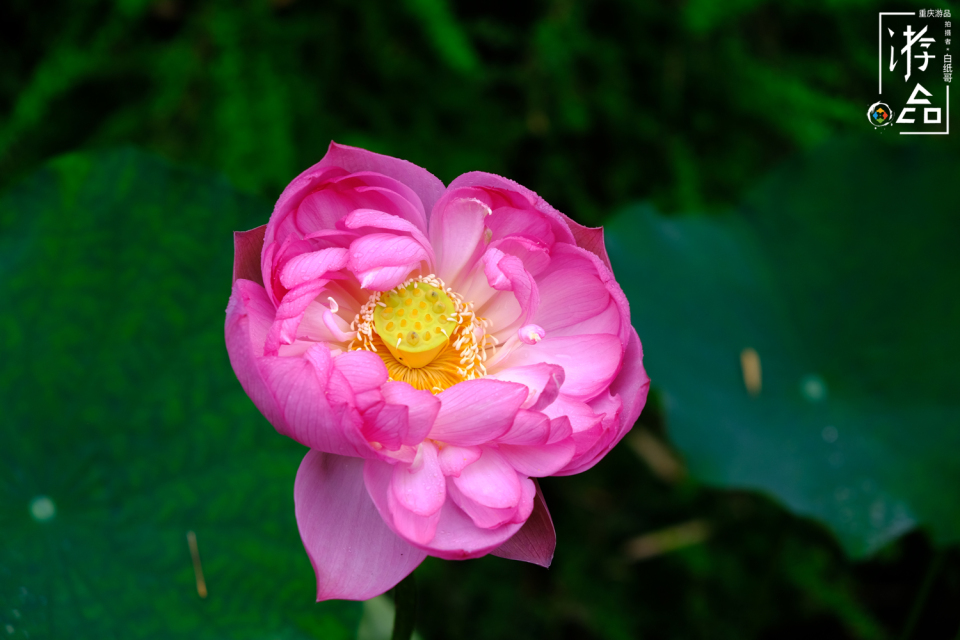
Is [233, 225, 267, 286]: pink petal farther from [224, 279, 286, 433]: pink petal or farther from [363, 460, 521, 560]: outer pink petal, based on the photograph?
[363, 460, 521, 560]: outer pink petal

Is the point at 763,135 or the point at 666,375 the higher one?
the point at 763,135

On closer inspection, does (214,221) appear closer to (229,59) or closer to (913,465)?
(229,59)

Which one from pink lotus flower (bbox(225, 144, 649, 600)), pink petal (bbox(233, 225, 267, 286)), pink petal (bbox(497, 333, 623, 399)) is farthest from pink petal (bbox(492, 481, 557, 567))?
pink petal (bbox(233, 225, 267, 286))

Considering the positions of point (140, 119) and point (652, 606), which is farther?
point (652, 606)

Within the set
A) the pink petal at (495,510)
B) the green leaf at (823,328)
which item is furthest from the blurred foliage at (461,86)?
the pink petal at (495,510)

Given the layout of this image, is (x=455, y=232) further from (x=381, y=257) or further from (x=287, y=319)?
(x=287, y=319)

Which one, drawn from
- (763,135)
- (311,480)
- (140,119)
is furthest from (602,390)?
(763,135)

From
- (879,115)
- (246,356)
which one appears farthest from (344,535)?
(879,115)

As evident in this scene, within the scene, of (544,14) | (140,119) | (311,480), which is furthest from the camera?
(544,14)
